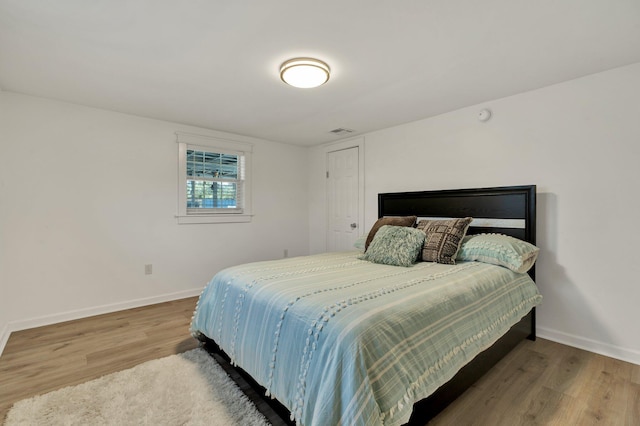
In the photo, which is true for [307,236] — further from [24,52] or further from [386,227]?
[24,52]

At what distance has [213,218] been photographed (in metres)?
4.02

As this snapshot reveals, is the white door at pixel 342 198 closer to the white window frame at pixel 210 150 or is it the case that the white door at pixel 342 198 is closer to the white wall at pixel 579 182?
the white window frame at pixel 210 150

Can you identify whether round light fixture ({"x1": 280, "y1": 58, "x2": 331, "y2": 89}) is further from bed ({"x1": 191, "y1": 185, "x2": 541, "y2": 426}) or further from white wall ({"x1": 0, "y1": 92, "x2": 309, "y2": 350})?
white wall ({"x1": 0, "y1": 92, "x2": 309, "y2": 350})

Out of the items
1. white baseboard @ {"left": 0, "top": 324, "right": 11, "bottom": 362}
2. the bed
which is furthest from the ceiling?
white baseboard @ {"left": 0, "top": 324, "right": 11, "bottom": 362}

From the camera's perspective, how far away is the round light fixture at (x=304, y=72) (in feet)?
6.91

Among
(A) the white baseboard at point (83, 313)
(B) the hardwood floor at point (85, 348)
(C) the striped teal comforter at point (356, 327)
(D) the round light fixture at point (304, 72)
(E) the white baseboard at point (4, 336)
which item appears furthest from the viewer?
(A) the white baseboard at point (83, 313)

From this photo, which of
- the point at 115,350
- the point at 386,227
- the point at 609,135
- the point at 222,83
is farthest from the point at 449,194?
the point at 115,350

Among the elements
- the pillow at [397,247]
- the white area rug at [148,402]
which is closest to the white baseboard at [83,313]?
the white area rug at [148,402]

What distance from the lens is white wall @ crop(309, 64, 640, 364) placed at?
222 cm

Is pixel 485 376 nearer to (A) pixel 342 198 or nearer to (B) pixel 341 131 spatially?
(A) pixel 342 198

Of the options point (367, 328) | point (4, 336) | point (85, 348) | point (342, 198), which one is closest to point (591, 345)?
point (367, 328)

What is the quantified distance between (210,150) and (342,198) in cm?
199

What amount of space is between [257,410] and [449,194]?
8.71 ft

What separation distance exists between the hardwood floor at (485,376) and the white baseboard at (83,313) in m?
0.10
